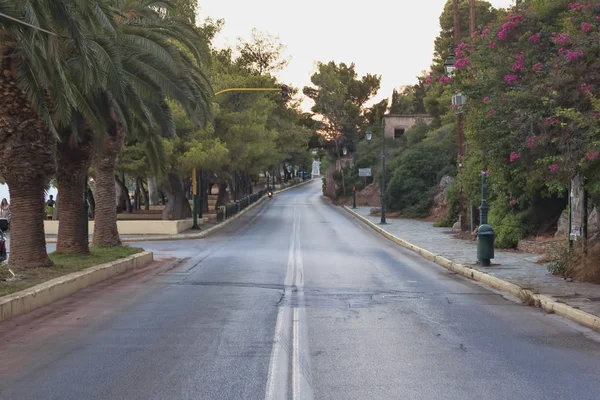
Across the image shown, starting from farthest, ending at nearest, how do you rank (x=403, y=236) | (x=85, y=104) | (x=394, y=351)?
(x=403, y=236), (x=85, y=104), (x=394, y=351)

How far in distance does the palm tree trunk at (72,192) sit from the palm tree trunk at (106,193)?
2.45 m

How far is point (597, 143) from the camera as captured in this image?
10.8 metres

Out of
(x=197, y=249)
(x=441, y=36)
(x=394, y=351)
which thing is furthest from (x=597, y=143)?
(x=441, y=36)

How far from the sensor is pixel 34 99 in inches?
479

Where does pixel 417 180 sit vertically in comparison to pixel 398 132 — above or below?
below

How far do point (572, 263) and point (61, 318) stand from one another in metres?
10.2

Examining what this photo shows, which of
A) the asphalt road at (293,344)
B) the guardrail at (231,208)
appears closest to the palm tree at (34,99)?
the asphalt road at (293,344)

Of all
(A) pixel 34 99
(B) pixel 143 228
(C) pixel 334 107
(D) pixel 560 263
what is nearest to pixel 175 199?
(B) pixel 143 228

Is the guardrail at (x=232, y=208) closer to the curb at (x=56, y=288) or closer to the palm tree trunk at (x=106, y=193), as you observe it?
the palm tree trunk at (x=106, y=193)

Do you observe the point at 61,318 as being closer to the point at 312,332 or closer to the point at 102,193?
the point at 312,332

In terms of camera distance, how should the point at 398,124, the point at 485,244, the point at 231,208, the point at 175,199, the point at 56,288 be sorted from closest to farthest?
the point at 56,288
the point at 485,244
the point at 175,199
the point at 231,208
the point at 398,124

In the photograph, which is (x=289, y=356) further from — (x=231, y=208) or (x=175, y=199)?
(x=231, y=208)

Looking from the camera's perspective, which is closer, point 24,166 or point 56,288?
point 56,288

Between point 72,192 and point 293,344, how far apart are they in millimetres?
10835
